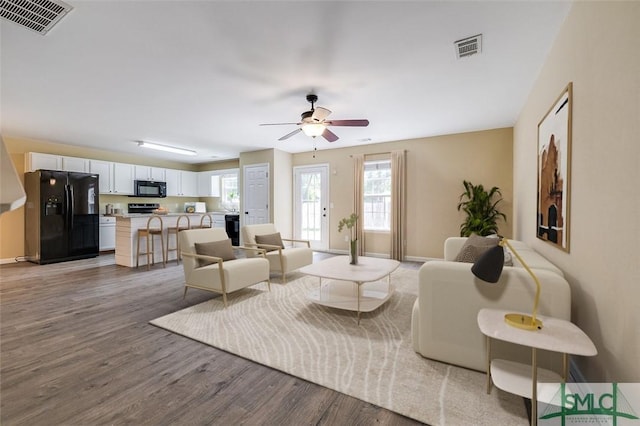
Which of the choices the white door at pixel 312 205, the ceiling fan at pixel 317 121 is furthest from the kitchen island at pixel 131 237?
the ceiling fan at pixel 317 121

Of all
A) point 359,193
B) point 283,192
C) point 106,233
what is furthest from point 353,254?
point 106,233

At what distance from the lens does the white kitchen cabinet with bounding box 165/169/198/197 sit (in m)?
8.14

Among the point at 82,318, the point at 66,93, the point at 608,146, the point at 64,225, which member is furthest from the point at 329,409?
the point at 64,225

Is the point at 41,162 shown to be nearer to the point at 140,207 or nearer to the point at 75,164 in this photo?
the point at 75,164

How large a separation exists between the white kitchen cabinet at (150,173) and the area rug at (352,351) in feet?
18.4

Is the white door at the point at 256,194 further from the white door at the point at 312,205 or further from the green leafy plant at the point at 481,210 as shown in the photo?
the green leafy plant at the point at 481,210

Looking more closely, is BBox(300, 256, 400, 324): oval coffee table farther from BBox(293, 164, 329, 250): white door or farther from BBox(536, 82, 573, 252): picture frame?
BBox(293, 164, 329, 250): white door

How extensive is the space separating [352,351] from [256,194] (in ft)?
17.9

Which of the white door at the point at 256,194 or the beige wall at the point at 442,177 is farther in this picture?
the white door at the point at 256,194

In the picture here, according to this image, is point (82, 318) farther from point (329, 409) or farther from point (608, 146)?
point (608, 146)

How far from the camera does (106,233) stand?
675 centimetres

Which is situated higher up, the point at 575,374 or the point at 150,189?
the point at 150,189

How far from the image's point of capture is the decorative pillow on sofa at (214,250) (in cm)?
346

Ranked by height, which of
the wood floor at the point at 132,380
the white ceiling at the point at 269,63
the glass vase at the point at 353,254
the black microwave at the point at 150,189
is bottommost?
the wood floor at the point at 132,380
